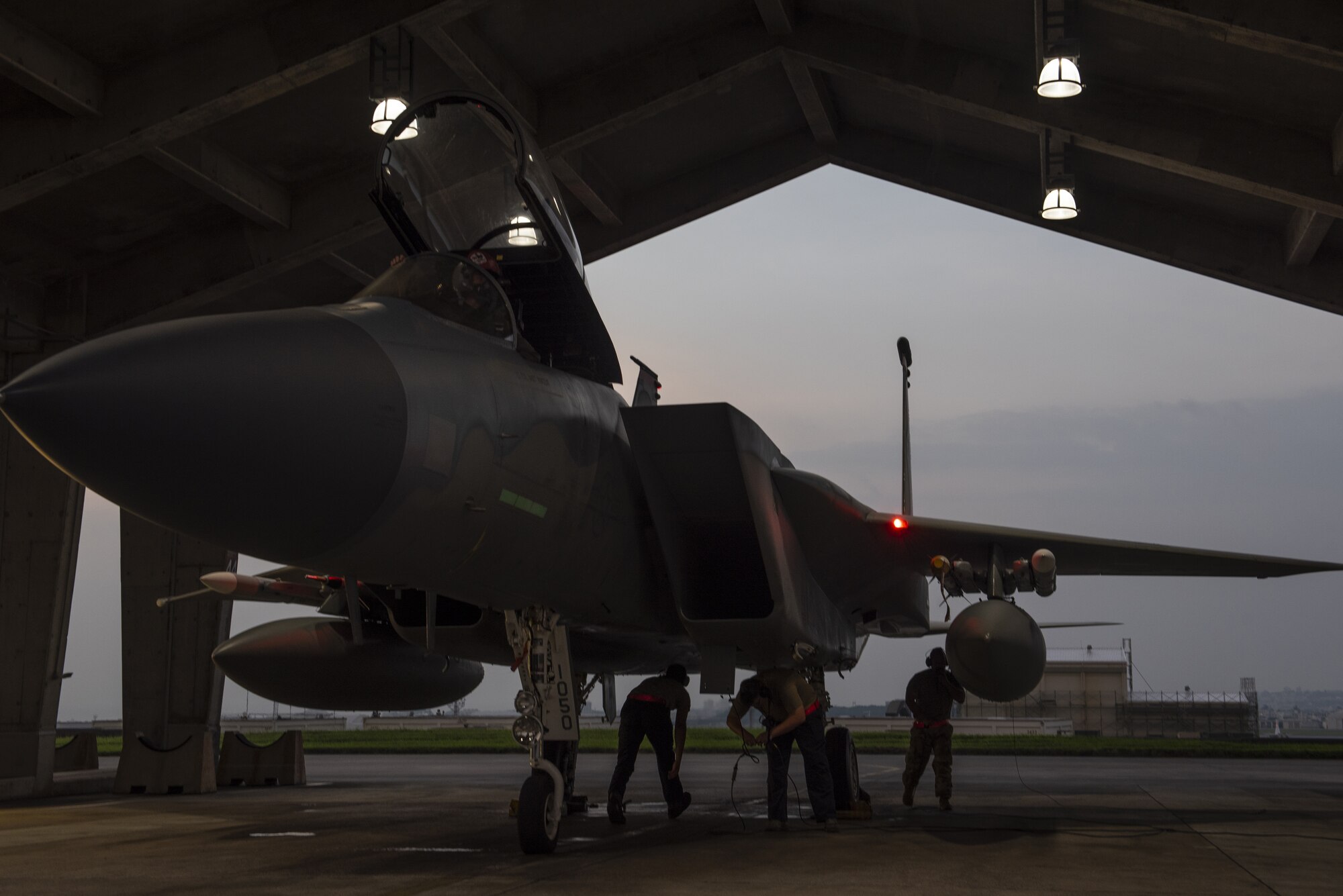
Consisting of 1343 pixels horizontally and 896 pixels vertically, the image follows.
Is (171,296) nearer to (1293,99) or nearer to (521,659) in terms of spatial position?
(521,659)

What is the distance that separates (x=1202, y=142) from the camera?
33.1 feet

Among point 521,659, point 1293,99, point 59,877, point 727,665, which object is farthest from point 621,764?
point 1293,99

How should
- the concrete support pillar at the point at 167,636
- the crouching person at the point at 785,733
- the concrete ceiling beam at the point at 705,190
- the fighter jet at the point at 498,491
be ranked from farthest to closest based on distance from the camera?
the concrete ceiling beam at the point at 705,190
the concrete support pillar at the point at 167,636
the crouching person at the point at 785,733
the fighter jet at the point at 498,491

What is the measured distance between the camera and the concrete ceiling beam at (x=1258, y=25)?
26.3 feet

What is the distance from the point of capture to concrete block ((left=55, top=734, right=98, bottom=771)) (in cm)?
1617

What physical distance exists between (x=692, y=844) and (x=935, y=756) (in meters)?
3.26

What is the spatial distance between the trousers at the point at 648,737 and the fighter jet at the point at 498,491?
419mm

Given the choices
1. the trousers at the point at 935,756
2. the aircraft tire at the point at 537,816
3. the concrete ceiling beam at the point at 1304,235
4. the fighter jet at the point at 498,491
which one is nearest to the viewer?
the fighter jet at the point at 498,491

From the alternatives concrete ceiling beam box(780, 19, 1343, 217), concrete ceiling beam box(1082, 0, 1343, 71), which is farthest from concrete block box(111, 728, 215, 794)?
concrete ceiling beam box(1082, 0, 1343, 71)

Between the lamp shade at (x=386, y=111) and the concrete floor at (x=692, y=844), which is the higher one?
the lamp shade at (x=386, y=111)

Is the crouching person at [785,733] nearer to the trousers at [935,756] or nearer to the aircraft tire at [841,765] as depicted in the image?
the aircraft tire at [841,765]

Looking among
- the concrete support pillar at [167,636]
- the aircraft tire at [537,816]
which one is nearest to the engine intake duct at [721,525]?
the aircraft tire at [537,816]

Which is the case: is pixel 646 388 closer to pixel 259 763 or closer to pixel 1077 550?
pixel 1077 550

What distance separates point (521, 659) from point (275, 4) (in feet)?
21.1
